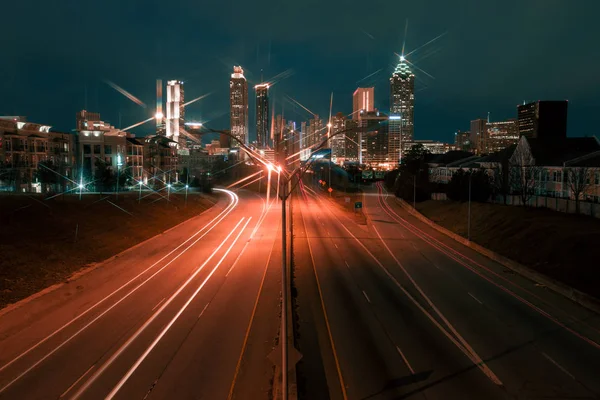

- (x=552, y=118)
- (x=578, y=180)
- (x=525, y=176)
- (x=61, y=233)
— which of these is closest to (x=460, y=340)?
(x=61, y=233)

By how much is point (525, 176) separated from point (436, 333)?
131 ft

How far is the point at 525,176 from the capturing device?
49875mm

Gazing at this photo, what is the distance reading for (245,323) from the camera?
17.5 m

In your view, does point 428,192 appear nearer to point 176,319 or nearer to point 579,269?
point 579,269

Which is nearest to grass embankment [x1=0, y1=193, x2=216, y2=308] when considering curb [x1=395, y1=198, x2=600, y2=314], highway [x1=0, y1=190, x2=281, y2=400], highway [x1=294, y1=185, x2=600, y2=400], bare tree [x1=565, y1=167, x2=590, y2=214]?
highway [x1=0, y1=190, x2=281, y2=400]

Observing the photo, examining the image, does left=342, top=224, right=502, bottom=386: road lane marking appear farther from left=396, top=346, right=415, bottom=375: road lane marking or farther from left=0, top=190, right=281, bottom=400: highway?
left=0, top=190, right=281, bottom=400: highway

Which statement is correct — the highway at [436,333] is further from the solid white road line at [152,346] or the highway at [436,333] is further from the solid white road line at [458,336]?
the solid white road line at [152,346]

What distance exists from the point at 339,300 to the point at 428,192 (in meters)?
58.2

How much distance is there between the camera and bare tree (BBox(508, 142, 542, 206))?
49.8 metres

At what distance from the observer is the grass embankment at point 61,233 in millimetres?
23547

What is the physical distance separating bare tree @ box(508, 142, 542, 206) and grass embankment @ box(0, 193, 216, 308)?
39707mm

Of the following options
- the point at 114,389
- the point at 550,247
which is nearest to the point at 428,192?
the point at 550,247

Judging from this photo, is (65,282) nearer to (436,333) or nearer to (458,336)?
(436,333)

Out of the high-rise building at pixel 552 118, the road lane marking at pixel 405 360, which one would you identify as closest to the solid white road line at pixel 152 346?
the road lane marking at pixel 405 360
